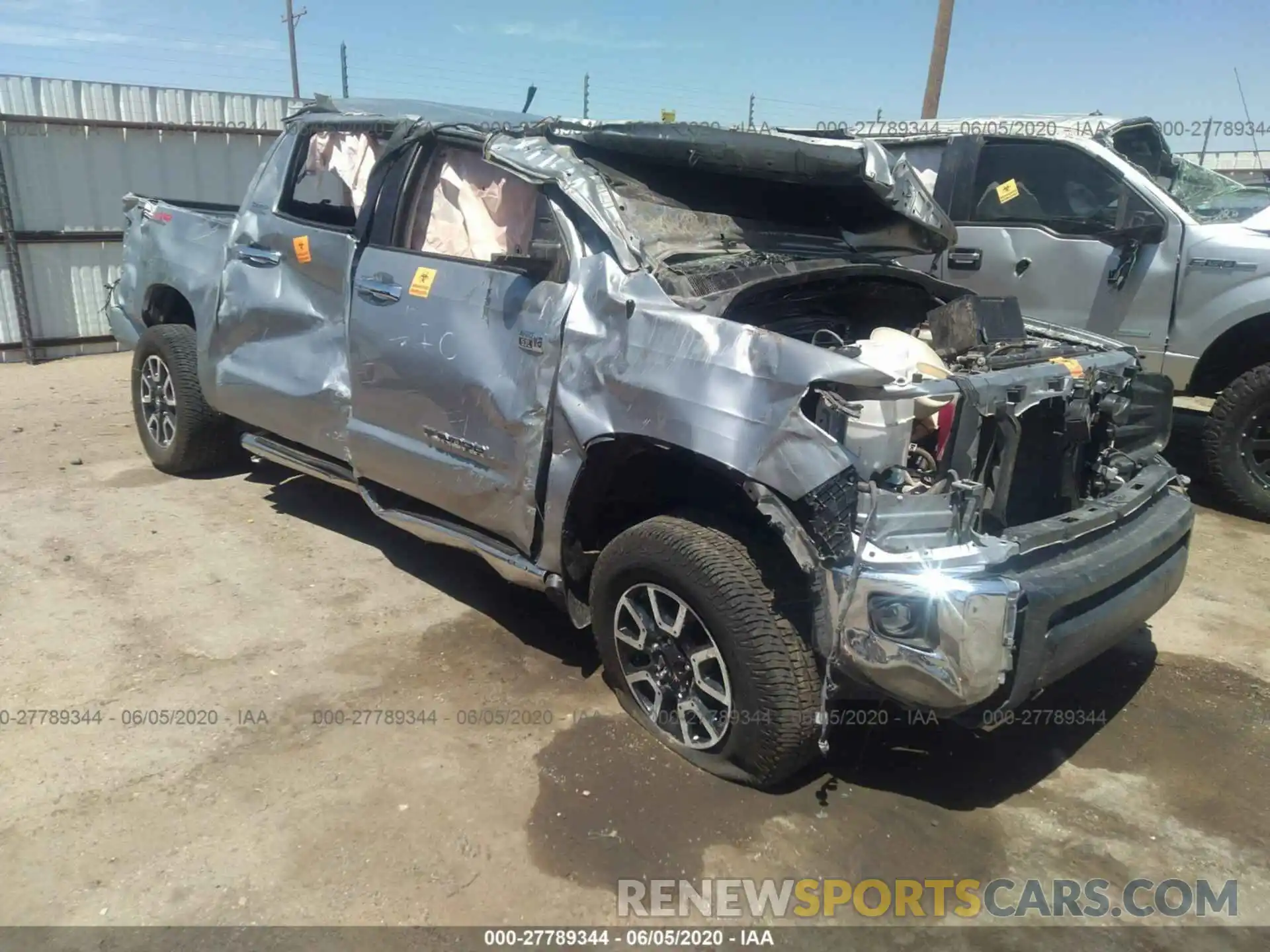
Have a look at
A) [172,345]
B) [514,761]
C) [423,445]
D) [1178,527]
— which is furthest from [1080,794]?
[172,345]

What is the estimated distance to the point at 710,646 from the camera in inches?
117

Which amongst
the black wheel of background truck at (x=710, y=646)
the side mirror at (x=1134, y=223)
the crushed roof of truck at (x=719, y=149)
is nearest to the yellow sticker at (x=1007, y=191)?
the side mirror at (x=1134, y=223)

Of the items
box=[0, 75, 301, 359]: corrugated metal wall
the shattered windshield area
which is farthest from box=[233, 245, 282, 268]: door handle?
box=[0, 75, 301, 359]: corrugated metal wall

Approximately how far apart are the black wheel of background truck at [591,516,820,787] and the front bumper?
217mm

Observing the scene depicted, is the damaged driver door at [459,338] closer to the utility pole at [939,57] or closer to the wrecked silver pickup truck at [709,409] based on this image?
the wrecked silver pickup truck at [709,409]

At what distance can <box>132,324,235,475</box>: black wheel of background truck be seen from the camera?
5219 mm

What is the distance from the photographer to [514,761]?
10.3 feet

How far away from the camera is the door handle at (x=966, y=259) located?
624 centimetres

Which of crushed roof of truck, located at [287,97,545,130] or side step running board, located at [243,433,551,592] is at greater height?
crushed roof of truck, located at [287,97,545,130]

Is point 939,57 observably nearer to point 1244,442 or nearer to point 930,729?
point 1244,442

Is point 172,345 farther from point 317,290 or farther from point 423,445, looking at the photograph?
point 423,445

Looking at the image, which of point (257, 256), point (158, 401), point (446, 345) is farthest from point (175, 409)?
point (446, 345)

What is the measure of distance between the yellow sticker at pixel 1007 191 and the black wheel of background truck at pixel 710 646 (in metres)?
4.29

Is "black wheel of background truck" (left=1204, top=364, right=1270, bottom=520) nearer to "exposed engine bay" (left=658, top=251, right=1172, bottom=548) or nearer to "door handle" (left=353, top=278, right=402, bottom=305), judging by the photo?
"exposed engine bay" (left=658, top=251, right=1172, bottom=548)
